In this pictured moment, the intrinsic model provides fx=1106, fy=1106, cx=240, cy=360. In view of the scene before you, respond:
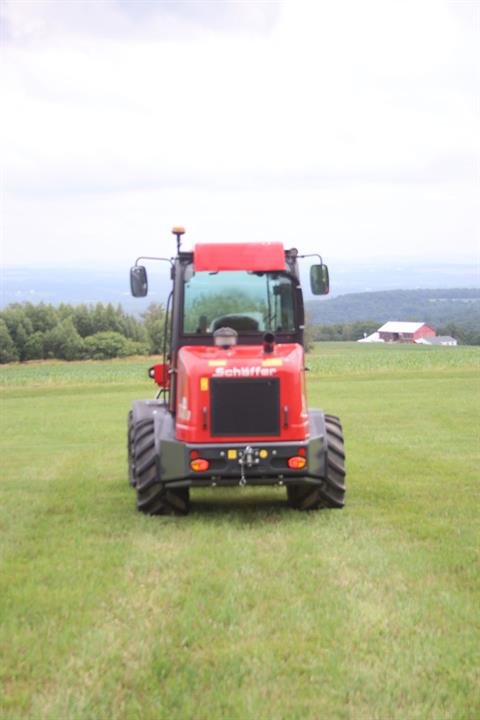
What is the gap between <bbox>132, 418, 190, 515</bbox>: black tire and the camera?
11312 millimetres

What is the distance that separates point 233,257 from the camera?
11727 mm

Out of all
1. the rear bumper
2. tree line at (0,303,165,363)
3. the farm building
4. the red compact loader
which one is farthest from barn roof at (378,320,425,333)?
the rear bumper

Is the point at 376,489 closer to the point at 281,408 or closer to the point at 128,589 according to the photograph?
the point at 281,408

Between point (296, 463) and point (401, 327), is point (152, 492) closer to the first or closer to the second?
point (296, 463)

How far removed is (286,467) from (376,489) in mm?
2625

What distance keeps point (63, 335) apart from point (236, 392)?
7304 centimetres

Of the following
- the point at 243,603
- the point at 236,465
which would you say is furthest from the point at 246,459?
the point at 243,603

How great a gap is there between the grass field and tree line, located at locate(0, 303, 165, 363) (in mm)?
67093

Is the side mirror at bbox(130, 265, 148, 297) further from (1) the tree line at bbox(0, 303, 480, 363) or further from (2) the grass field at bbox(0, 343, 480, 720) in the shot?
(1) the tree line at bbox(0, 303, 480, 363)

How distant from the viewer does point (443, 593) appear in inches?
299

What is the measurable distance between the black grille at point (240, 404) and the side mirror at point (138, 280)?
5.58ft

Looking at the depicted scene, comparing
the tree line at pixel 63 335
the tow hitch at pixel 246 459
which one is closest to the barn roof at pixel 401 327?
the tree line at pixel 63 335

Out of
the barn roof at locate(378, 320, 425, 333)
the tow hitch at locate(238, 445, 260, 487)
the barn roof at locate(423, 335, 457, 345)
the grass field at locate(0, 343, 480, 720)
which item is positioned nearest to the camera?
the grass field at locate(0, 343, 480, 720)

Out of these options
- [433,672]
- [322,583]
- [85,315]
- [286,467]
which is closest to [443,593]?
[322,583]
